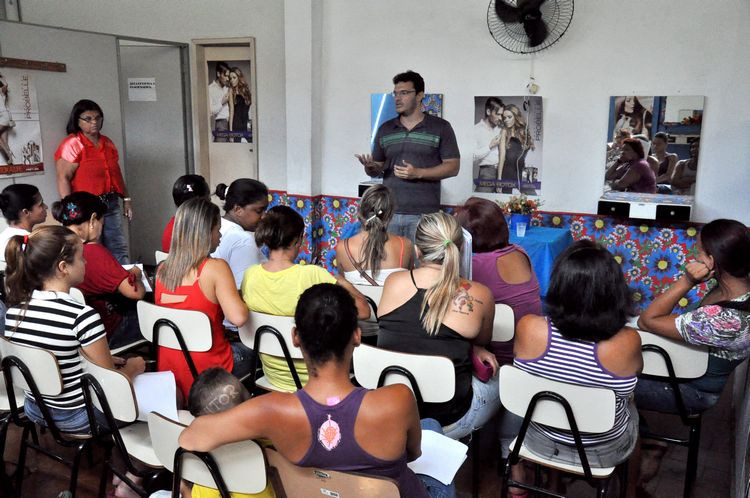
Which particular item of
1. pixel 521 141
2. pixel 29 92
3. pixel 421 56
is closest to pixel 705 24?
pixel 521 141

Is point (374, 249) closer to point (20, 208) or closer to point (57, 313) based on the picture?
point (57, 313)

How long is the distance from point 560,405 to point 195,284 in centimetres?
147

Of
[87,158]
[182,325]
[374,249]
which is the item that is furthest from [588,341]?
[87,158]

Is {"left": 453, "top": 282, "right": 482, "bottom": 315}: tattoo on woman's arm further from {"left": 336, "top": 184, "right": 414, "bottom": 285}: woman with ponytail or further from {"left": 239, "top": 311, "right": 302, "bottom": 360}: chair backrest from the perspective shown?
{"left": 336, "top": 184, "right": 414, "bottom": 285}: woman with ponytail

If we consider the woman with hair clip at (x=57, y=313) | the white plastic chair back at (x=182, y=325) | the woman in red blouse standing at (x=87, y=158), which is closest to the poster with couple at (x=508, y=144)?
the woman in red blouse standing at (x=87, y=158)

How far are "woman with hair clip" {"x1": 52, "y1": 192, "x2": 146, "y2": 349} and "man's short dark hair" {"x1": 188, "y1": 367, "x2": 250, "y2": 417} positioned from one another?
1262 millimetres

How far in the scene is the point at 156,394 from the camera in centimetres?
232

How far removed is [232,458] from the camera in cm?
160

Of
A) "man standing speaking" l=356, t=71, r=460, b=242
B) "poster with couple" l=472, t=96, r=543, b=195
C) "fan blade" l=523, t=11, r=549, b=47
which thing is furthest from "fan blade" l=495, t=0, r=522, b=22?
"man standing speaking" l=356, t=71, r=460, b=242

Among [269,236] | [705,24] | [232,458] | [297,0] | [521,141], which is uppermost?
[297,0]

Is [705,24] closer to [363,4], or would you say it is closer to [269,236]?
[363,4]

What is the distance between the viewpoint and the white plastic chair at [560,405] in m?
1.96

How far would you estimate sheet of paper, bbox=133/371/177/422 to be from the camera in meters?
2.24

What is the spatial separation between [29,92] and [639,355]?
184 inches
